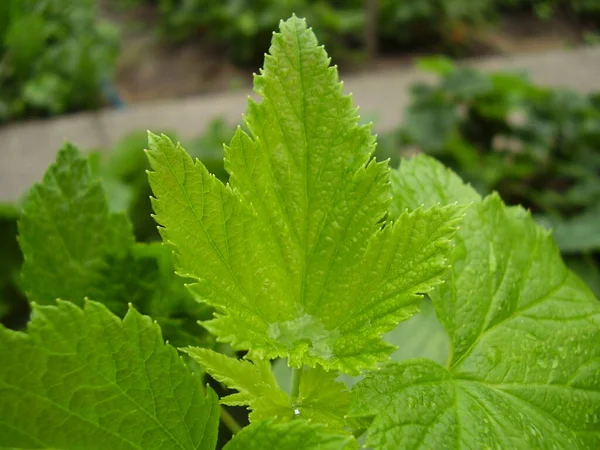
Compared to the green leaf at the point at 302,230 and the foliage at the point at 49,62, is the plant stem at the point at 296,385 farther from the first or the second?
the foliage at the point at 49,62

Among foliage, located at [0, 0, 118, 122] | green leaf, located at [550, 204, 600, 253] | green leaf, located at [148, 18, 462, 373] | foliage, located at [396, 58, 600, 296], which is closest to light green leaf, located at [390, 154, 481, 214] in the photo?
green leaf, located at [148, 18, 462, 373]

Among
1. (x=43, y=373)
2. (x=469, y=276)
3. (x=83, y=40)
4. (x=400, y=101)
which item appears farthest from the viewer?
(x=83, y=40)

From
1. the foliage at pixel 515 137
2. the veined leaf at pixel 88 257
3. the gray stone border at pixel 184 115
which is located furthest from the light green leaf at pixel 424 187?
the gray stone border at pixel 184 115

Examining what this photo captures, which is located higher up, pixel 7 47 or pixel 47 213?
pixel 7 47

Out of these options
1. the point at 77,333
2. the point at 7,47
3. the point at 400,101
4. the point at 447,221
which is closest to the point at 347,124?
the point at 447,221

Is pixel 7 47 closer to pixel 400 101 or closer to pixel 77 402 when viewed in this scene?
pixel 400 101

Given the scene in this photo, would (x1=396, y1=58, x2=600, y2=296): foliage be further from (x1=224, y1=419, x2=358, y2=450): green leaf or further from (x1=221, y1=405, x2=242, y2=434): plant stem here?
(x1=224, y1=419, x2=358, y2=450): green leaf

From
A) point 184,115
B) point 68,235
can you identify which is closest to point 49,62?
point 184,115
